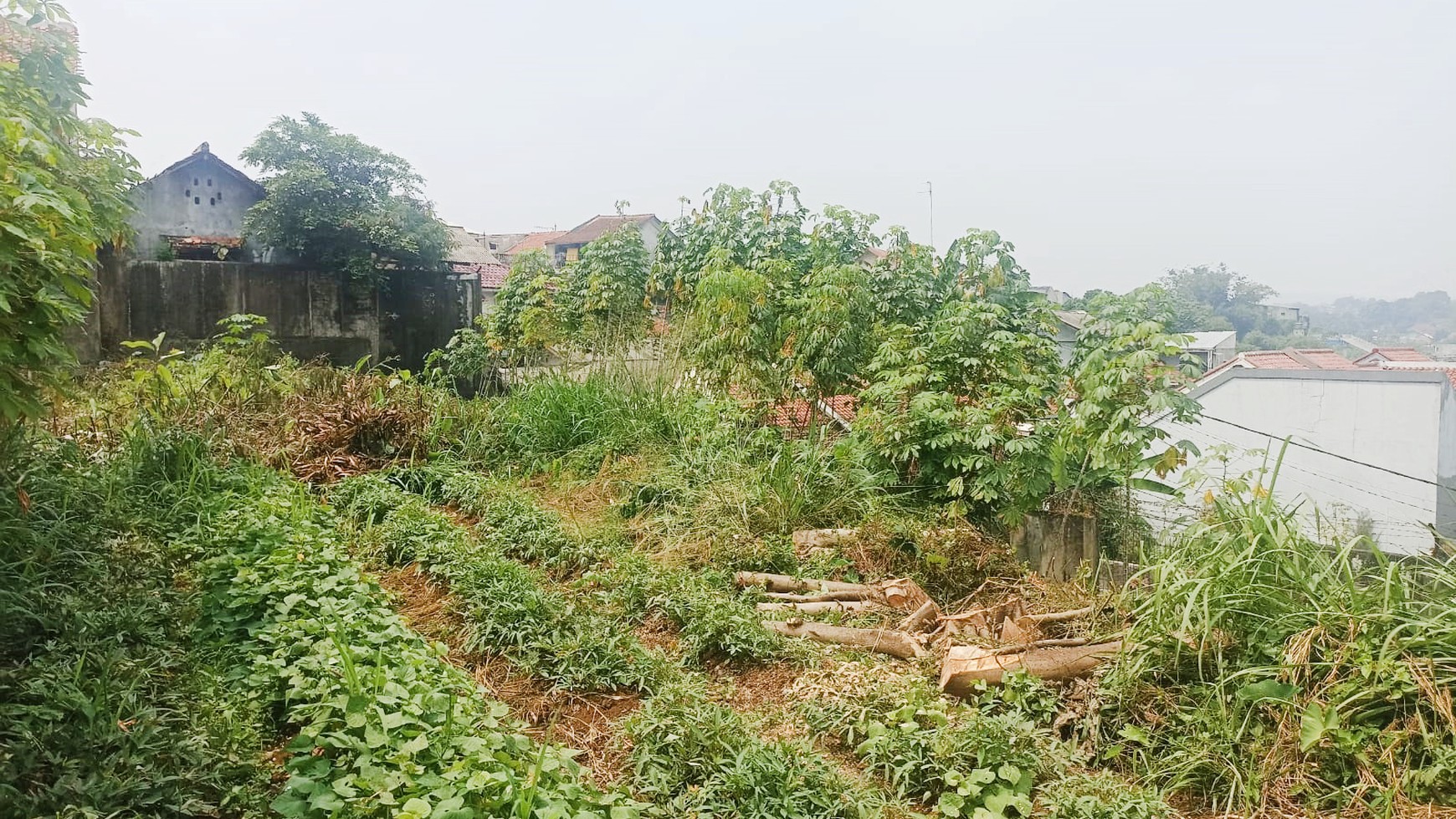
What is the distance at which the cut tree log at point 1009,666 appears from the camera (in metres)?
2.72

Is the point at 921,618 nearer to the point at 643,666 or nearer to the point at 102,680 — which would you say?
the point at 643,666

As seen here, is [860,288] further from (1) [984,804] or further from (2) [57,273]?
(2) [57,273]

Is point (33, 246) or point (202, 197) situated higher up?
point (202, 197)

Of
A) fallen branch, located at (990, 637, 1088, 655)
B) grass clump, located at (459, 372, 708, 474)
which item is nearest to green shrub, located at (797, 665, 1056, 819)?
fallen branch, located at (990, 637, 1088, 655)

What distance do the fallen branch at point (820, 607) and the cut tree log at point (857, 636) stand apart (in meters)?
0.13

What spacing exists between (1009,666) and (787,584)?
1264 millimetres

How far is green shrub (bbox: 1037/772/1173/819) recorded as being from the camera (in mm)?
2016

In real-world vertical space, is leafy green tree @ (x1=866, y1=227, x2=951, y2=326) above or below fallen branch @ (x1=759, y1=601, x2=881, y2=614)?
above

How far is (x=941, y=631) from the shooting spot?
3.32 m

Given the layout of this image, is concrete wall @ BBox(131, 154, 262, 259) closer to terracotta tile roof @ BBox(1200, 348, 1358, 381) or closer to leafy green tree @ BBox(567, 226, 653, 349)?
leafy green tree @ BBox(567, 226, 653, 349)

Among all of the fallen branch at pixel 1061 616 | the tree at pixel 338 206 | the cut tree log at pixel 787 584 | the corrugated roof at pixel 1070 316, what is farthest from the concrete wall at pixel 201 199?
the fallen branch at pixel 1061 616

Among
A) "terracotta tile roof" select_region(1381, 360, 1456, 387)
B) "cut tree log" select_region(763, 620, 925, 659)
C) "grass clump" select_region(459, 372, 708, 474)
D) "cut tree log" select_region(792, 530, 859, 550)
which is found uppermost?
"terracotta tile roof" select_region(1381, 360, 1456, 387)

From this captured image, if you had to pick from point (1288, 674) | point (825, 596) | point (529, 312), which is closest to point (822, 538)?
point (825, 596)

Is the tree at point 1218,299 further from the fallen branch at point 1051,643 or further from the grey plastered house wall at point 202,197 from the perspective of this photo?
the grey plastered house wall at point 202,197
